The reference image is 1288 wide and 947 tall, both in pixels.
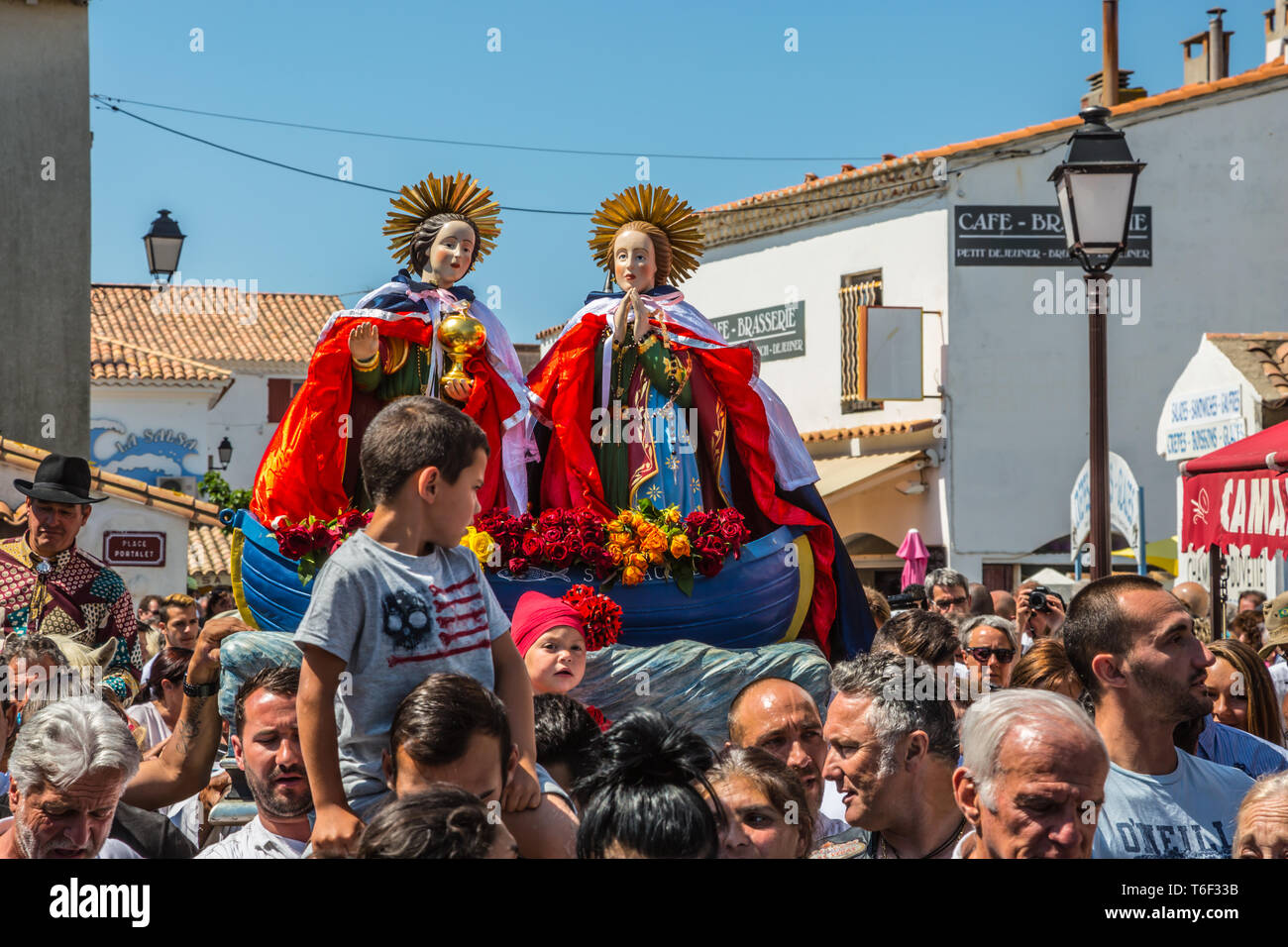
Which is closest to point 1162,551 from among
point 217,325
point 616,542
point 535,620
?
point 616,542

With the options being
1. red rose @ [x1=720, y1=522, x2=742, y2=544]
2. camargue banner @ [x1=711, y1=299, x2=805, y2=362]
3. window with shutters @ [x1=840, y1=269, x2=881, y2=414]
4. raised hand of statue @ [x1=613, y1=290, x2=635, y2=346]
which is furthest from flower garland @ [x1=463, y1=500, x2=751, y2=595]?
camargue banner @ [x1=711, y1=299, x2=805, y2=362]

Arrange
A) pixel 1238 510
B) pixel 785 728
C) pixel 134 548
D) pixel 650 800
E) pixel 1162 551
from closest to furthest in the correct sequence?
pixel 650 800 → pixel 785 728 → pixel 1238 510 → pixel 1162 551 → pixel 134 548

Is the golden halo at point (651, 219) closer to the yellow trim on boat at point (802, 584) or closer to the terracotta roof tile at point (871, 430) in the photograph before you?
the yellow trim on boat at point (802, 584)

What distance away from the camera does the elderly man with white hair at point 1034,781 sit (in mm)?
2836

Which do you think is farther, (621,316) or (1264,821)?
(621,316)

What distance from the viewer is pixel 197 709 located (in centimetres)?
441

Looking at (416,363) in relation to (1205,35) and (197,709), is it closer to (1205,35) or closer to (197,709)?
(197,709)

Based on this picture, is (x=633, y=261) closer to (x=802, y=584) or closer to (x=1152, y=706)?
(x=802, y=584)

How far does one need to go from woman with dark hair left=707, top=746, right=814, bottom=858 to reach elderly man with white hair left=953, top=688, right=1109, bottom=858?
36 centimetres

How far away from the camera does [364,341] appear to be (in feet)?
21.7

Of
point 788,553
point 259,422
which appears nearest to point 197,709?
point 788,553

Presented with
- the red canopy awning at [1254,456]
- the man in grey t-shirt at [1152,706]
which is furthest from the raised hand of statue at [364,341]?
the red canopy awning at [1254,456]

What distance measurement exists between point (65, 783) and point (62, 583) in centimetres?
319

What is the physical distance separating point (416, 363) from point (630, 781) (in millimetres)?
4323
